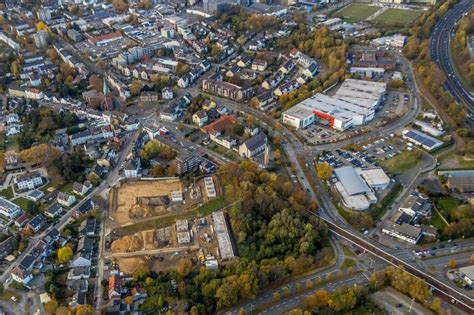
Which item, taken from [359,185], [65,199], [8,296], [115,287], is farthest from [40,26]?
[359,185]

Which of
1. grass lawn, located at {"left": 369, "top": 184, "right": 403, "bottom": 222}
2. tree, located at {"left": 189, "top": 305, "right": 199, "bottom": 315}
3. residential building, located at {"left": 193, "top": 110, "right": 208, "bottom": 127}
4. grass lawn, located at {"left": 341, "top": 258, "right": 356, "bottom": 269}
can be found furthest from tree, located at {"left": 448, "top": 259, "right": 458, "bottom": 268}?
residential building, located at {"left": 193, "top": 110, "right": 208, "bottom": 127}

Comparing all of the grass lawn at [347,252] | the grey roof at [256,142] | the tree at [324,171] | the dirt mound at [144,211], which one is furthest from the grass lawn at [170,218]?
the grass lawn at [347,252]

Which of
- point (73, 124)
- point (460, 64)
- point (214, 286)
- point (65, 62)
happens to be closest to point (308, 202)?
point (214, 286)

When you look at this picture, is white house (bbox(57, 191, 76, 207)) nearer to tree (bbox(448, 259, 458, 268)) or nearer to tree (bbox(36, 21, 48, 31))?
tree (bbox(448, 259, 458, 268))

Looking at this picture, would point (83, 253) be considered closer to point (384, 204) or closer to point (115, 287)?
point (115, 287)

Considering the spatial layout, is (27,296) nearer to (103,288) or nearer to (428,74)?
(103,288)

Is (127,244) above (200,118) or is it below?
below
